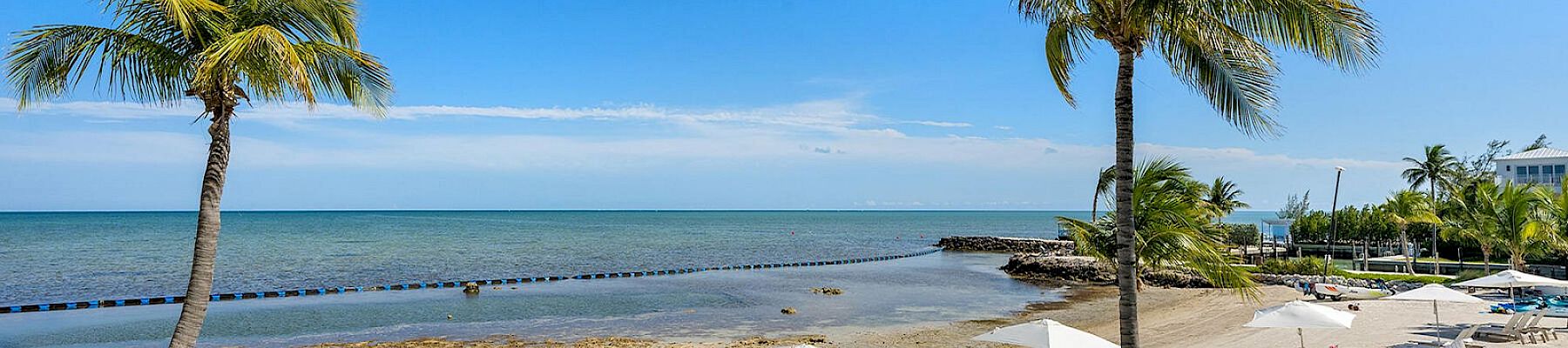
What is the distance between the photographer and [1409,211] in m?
32.1

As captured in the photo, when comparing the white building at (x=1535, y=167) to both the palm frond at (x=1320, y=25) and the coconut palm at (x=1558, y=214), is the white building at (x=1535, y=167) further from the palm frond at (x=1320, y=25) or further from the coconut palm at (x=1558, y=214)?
the palm frond at (x=1320, y=25)

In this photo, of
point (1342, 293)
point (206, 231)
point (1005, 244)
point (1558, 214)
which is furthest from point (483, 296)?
point (1005, 244)

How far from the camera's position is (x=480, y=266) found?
148 feet

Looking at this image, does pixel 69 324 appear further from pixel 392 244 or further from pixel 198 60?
pixel 392 244

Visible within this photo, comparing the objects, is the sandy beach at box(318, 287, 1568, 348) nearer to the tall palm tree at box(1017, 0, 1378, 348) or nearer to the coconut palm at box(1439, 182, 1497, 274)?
the coconut palm at box(1439, 182, 1497, 274)

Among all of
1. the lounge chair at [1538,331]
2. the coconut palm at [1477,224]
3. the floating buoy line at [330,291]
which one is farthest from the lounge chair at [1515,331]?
the floating buoy line at [330,291]

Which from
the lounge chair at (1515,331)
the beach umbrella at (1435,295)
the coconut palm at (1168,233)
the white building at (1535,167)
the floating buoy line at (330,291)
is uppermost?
the white building at (1535,167)

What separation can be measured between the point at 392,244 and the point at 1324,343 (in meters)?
63.6

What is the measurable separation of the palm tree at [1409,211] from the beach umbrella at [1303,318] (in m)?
20.4

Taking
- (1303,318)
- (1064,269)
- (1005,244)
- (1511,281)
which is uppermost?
(1511,281)

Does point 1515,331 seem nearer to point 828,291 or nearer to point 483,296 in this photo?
point 828,291

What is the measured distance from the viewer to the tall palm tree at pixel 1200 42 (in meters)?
6.45

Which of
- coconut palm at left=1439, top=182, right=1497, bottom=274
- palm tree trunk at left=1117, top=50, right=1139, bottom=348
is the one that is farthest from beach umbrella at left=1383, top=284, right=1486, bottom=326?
coconut palm at left=1439, top=182, right=1497, bottom=274

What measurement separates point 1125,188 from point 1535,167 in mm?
48296
